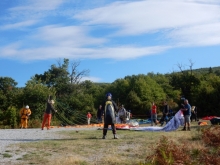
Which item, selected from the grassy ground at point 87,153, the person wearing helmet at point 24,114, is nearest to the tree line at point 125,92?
the person wearing helmet at point 24,114

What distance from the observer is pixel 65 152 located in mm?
10203

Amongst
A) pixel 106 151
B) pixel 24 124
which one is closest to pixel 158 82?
pixel 24 124

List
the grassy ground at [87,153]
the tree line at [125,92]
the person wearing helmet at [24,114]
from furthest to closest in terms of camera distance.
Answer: the tree line at [125,92], the person wearing helmet at [24,114], the grassy ground at [87,153]

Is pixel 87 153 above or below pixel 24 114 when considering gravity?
below

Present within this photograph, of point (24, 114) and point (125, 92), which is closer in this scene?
point (24, 114)

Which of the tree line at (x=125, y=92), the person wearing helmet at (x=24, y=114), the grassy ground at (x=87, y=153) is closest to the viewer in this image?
the grassy ground at (x=87, y=153)

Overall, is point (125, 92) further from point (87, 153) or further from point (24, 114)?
point (87, 153)

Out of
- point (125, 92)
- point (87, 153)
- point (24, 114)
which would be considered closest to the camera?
point (87, 153)

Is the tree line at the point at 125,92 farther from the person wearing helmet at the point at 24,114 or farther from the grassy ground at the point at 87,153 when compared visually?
the grassy ground at the point at 87,153

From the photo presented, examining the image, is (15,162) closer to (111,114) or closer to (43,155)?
(43,155)

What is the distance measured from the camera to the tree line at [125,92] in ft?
125

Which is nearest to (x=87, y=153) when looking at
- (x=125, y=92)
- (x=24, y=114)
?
(x=24, y=114)

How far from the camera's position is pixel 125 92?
71.2 meters

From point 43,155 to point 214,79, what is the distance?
160ft
